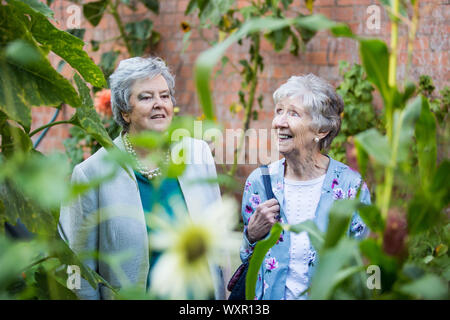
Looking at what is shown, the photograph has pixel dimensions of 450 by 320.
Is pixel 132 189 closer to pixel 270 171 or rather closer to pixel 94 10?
pixel 270 171

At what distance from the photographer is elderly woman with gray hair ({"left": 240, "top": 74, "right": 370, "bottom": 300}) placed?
1565mm

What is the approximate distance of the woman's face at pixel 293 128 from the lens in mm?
1756

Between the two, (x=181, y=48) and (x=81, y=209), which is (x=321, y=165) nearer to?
(x=81, y=209)

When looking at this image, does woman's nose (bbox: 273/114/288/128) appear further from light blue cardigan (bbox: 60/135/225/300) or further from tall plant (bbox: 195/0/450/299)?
tall plant (bbox: 195/0/450/299)

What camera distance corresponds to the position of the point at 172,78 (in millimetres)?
1773

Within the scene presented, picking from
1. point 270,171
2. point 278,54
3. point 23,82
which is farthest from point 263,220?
point 278,54

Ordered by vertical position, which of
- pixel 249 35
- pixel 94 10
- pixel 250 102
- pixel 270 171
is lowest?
pixel 270 171

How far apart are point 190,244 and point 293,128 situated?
1343mm

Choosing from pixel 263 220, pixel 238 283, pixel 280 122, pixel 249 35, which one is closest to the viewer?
pixel 238 283

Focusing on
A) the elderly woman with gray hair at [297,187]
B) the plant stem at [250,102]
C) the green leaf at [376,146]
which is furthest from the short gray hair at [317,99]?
the plant stem at [250,102]

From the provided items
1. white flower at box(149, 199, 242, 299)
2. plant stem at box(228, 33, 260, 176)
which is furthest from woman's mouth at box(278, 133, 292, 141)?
plant stem at box(228, 33, 260, 176)

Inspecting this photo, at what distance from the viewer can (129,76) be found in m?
1.70

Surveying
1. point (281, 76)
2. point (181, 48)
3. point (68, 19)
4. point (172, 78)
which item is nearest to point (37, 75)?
point (172, 78)
